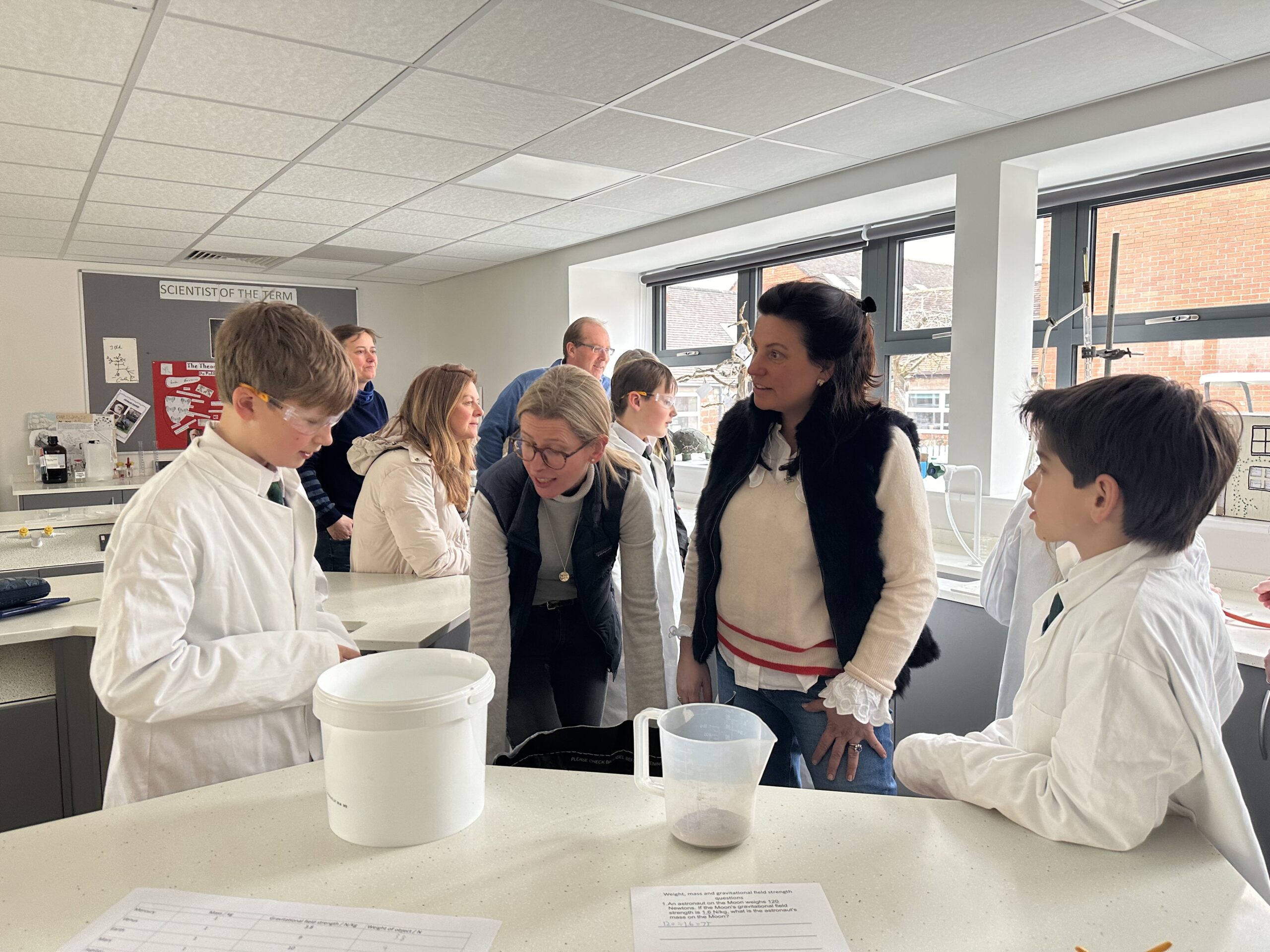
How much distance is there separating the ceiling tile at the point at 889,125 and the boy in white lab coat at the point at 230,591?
2.15m

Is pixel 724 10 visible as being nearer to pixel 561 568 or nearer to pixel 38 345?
pixel 561 568

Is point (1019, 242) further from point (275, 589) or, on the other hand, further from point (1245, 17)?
point (275, 589)

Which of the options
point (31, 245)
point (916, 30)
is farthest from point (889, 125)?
point (31, 245)

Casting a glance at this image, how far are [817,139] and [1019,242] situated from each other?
0.85 m

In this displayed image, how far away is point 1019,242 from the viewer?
3082 millimetres

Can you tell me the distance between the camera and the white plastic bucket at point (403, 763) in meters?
0.86

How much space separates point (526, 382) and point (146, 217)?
253cm

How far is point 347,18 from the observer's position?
2047 millimetres

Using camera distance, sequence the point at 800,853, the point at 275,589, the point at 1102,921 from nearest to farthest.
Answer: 1. the point at 1102,921
2. the point at 800,853
3. the point at 275,589

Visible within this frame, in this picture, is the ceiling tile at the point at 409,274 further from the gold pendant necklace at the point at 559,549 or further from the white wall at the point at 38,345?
the gold pendant necklace at the point at 559,549

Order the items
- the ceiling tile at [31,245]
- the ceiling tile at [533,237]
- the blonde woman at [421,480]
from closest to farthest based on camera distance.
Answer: the blonde woman at [421,480], the ceiling tile at [533,237], the ceiling tile at [31,245]

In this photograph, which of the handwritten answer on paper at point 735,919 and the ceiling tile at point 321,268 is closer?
the handwritten answer on paper at point 735,919

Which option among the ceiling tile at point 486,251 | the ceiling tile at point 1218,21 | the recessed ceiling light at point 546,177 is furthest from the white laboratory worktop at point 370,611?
the ceiling tile at point 486,251

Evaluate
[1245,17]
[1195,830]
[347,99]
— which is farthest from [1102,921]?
[347,99]
